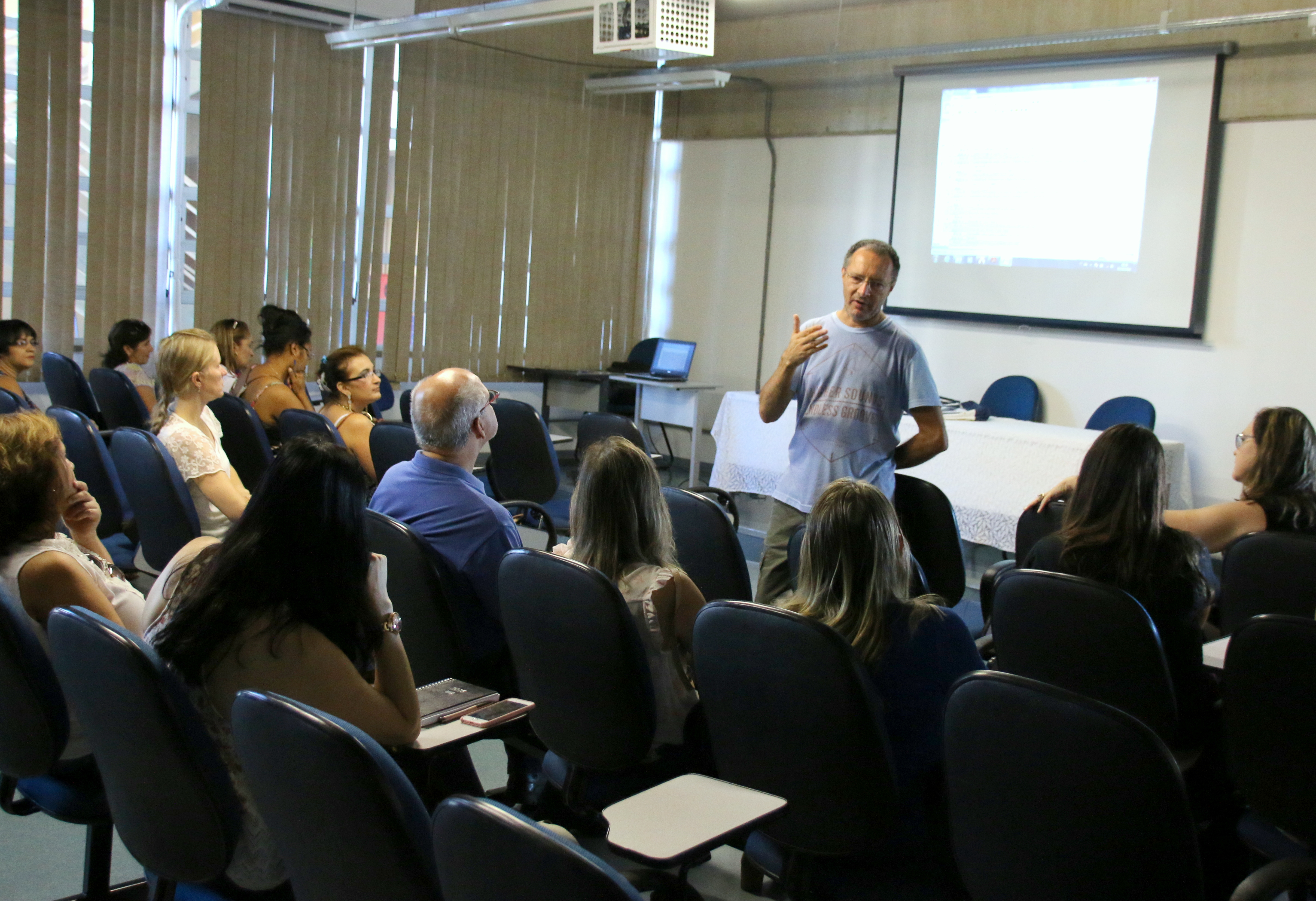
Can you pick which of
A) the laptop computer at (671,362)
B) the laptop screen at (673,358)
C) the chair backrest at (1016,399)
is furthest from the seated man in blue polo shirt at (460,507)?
the laptop screen at (673,358)

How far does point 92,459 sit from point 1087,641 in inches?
126

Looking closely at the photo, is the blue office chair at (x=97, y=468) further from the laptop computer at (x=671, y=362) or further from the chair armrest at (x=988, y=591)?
the laptop computer at (x=671, y=362)

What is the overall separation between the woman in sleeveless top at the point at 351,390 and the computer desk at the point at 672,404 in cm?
331

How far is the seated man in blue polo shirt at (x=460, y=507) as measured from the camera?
2.52 metres

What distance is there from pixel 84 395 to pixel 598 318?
4.67 metres

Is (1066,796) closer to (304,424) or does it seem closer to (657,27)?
(304,424)

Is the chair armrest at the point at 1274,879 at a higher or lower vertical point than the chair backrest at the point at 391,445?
lower

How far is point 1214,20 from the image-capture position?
5.62 metres

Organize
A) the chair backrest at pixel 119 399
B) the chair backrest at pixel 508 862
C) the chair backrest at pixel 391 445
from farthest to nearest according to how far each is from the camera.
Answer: the chair backrest at pixel 119 399, the chair backrest at pixel 391 445, the chair backrest at pixel 508 862

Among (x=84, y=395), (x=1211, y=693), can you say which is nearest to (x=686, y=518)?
(x=1211, y=693)

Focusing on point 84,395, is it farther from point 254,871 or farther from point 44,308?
point 254,871

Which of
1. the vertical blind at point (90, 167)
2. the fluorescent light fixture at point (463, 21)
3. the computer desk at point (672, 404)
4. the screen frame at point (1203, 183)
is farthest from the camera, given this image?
the computer desk at point (672, 404)

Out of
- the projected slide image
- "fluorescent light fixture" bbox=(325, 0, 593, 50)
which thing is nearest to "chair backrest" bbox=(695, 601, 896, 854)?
"fluorescent light fixture" bbox=(325, 0, 593, 50)

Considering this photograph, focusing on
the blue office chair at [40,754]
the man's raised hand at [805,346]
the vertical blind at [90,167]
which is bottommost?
the blue office chair at [40,754]
